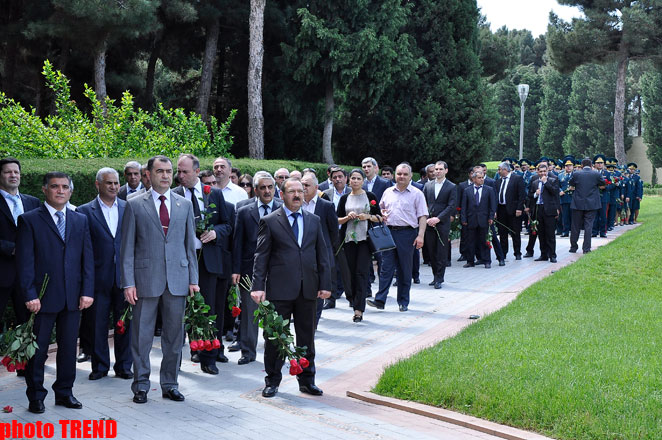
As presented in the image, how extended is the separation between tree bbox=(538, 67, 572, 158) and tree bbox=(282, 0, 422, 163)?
52307 mm

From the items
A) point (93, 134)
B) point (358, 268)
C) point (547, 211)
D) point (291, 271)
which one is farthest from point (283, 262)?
point (547, 211)

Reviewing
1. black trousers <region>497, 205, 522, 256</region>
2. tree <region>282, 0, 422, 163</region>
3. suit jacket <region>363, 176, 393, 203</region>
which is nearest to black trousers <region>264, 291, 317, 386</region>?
suit jacket <region>363, 176, 393, 203</region>

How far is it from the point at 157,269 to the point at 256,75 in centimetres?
1698

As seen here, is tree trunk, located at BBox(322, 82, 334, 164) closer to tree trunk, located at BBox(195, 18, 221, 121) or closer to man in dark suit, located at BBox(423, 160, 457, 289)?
tree trunk, located at BBox(195, 18, 221, 121)

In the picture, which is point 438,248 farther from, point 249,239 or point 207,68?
point 207,68

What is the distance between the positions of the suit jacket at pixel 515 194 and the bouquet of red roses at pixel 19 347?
13260 millimetres

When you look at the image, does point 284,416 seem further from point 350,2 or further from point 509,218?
point 350,2

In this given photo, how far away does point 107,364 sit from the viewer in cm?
795

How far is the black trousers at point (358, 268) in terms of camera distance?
36.0ft

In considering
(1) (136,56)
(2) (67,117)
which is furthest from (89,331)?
(1) (136,56)

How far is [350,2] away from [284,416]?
63.6 ft

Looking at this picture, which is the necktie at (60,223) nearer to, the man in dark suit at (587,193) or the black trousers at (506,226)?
the black trousers at (506,226)

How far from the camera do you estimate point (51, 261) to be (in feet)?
21.9

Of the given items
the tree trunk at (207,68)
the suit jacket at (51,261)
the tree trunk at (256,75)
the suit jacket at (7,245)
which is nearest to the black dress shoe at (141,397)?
the suit jacket at (51,261)
